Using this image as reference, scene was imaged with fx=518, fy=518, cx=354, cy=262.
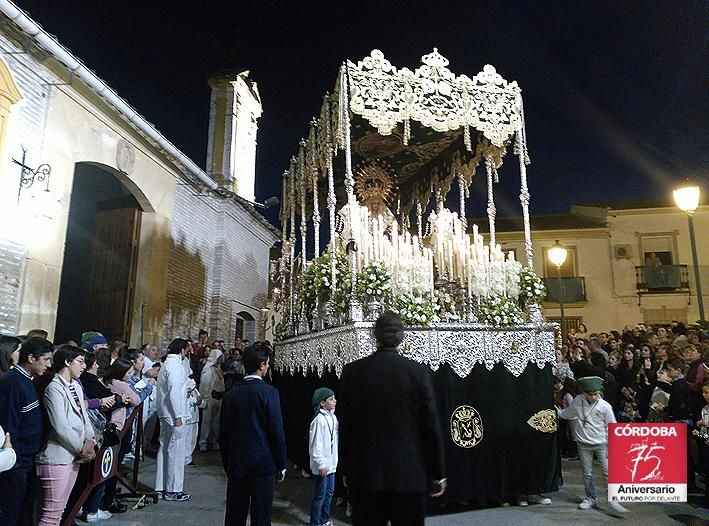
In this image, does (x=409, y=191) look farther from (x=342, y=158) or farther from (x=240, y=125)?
(x=240, y=125)

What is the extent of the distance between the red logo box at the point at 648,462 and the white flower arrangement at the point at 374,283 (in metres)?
2.69

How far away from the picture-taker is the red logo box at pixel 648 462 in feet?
16.0

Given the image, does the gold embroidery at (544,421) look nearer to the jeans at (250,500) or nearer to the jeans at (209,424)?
the jeans at (250,500)

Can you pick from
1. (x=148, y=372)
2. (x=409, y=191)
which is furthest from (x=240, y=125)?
(x=148, y=372)

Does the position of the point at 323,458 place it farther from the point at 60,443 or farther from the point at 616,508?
the point at 616,508

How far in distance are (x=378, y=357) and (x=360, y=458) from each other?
0.60 metres

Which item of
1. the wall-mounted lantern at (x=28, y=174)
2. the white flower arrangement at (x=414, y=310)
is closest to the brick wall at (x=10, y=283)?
the wall-mounted lantern at (x=28, y=174)

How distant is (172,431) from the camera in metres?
5.98

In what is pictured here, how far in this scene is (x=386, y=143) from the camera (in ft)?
29.8

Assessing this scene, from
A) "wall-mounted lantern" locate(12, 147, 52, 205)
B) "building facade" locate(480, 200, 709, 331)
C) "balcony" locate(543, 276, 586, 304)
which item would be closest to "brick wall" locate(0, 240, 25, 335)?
"wall-mounted lantern" locate(12, 147, 52, 205)

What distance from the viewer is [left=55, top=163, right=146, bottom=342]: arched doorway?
38.9 ft

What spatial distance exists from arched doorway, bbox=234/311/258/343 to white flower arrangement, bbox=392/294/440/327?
37.8 feet

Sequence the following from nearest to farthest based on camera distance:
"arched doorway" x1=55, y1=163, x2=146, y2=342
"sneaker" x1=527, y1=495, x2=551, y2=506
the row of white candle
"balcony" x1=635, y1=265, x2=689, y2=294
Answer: "sneaker" x1=527, y1=495, x2=551, y2=506 < the row of white candle < "arched doorway" x1=55, y1=163, x2=146, y2=342 < "balcony" x1=635, y1=265, x2=689, y2=294

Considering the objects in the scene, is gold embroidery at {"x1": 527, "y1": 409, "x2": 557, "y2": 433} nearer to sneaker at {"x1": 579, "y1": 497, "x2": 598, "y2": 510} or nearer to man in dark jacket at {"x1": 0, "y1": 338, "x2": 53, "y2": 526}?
sneaker at {"x1": 579, "y1": 497, "x2": 598, "y2": 510}
